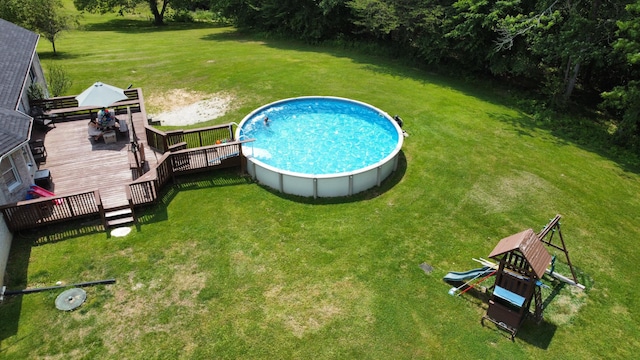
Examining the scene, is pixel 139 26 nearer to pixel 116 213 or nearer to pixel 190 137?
pixel 190 137

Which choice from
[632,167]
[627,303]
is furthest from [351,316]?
[632,167]

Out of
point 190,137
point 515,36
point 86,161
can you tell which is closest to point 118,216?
point 86,161

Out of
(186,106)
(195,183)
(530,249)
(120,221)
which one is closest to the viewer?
(530,249)

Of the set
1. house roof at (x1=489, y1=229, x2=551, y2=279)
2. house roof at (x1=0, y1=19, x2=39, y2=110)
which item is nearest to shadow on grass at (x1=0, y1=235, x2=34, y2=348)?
house roof at (x1=0, y1=19, x2=39, y2=110)

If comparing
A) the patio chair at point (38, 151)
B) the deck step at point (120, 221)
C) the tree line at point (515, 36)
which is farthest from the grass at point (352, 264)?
the tree line at point (515, 36)

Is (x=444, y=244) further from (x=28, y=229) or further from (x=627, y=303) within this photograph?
(x=28, y=229)

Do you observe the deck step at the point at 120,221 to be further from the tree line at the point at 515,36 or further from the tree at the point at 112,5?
the tree at the point at 112,5
